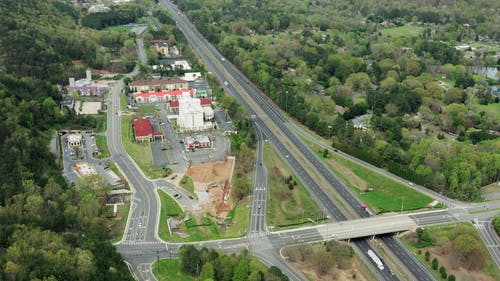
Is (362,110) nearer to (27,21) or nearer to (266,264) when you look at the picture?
(266,264)

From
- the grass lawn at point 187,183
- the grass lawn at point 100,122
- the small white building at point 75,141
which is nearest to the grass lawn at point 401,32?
the grass lawn at point 100,122

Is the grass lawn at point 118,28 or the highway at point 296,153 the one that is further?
the grass lawn at point 118,28

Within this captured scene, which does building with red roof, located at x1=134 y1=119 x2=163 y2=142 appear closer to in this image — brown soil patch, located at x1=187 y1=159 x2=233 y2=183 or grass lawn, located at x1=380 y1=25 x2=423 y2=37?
brown soil patch, located at x1=187 y1=159 x2=233 y2=183

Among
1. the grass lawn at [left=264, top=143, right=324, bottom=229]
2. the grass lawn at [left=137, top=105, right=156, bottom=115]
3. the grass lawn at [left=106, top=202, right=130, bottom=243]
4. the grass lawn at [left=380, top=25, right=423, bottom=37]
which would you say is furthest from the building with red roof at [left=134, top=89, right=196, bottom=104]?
the grass lawn at [left=380, top=25, right=423, bottom=37]

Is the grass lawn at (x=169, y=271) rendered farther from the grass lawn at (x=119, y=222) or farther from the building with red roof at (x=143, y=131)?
the building with red roof at (x=143, y=131)

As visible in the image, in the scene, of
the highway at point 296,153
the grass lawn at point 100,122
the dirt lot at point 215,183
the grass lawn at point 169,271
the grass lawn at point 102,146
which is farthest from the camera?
the grass lawn at point 100,122

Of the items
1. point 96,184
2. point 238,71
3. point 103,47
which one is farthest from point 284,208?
point 103,47
